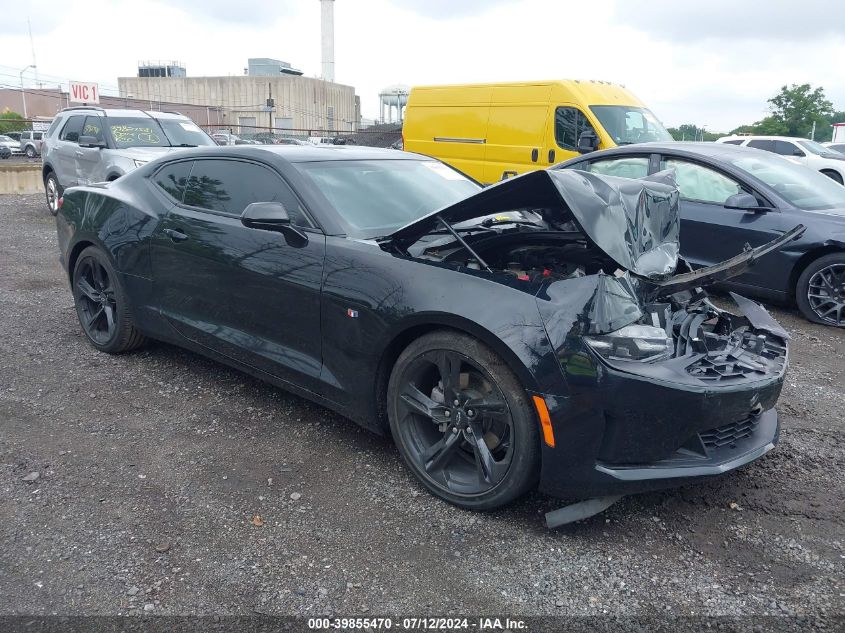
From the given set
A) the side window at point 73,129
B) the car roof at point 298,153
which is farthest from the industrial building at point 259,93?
the car roof at point 298,153

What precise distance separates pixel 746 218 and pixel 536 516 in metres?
4.26

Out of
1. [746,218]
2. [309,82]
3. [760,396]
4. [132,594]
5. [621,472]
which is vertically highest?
[309,82]

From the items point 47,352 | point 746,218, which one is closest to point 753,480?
point 746,218

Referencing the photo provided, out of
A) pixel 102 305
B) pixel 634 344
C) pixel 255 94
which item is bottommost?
pixel 102 305

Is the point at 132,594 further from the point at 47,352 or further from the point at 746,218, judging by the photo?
the point at 746,218

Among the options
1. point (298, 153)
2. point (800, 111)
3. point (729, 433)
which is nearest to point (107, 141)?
point (298, 153)

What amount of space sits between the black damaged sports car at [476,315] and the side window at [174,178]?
2cm

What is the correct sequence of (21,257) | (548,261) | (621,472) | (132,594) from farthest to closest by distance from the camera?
1. (21,257)
2. (548,261)
3. (621,472)
4. (132,594)

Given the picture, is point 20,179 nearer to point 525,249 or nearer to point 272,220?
point 272,220

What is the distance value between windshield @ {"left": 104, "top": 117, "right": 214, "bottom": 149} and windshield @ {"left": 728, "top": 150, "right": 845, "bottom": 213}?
25.6ft

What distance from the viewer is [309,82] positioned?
81.3 metres

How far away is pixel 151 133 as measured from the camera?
407 inches

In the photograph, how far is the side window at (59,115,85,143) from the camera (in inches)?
420

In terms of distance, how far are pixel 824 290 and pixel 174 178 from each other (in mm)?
5226
